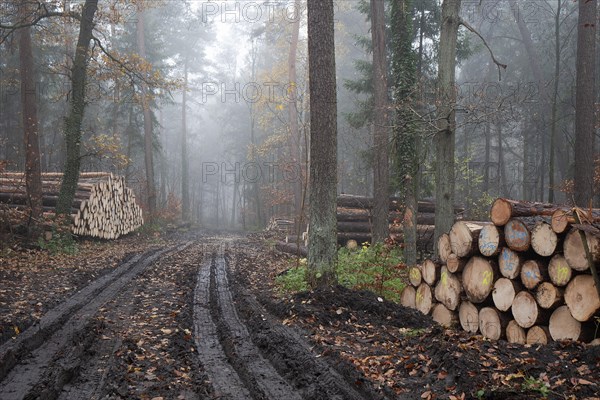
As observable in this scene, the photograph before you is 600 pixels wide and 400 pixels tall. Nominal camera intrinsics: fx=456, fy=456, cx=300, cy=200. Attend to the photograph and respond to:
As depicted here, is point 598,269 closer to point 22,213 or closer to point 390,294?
point 390,294

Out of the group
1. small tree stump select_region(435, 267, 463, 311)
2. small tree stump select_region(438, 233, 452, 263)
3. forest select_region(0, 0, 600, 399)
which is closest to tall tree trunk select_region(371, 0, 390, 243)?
forest select_region(0, 0, 600, 399)

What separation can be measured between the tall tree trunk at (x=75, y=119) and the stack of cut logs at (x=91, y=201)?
0.92 metres

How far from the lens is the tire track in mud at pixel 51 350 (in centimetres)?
436

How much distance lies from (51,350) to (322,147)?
5.11 m

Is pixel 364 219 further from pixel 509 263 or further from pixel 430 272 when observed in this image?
pixel 509 263

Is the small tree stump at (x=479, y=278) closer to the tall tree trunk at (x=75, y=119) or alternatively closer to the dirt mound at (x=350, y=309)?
the dirt mound at (x=350, y=309)

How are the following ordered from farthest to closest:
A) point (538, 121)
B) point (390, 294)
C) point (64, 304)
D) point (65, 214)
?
1. point (538, 121)
2. point (65, 214)
3. point (390, 294)
4. point (64, 304)

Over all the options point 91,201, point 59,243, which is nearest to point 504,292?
point 59,243

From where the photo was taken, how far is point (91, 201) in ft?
56.2

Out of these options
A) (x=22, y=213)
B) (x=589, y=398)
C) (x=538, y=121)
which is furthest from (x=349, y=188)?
(x=589, y=398)

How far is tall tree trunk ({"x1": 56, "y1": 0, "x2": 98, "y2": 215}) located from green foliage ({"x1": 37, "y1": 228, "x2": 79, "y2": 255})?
858mm

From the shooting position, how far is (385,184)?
13156 mm

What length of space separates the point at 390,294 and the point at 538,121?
19.4 m

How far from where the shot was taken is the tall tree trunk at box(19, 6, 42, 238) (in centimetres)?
1343
